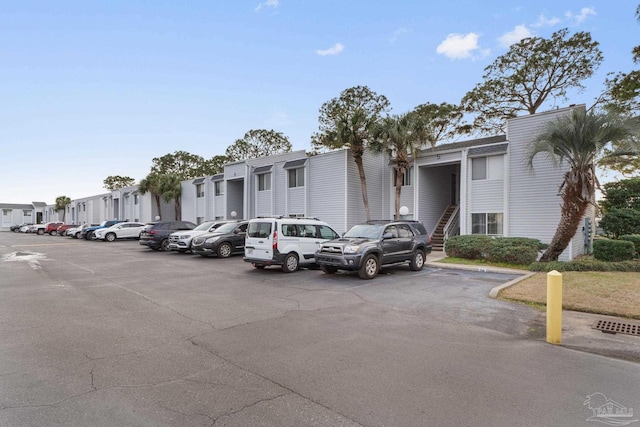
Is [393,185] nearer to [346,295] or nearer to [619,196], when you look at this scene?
[619,196]

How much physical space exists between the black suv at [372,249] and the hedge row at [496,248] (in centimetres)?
299

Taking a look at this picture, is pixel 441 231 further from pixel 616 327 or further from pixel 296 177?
pixel 616 327

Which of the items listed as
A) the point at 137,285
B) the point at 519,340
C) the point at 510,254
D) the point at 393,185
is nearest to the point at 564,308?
the point at 519,340

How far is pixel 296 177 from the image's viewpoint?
26312mm

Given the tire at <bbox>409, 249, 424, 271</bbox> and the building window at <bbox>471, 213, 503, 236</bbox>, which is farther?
the building window at <bbox>471, 213, 503, 236</bbox>

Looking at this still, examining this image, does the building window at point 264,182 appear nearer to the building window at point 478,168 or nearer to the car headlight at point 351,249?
the building window at point 478,168

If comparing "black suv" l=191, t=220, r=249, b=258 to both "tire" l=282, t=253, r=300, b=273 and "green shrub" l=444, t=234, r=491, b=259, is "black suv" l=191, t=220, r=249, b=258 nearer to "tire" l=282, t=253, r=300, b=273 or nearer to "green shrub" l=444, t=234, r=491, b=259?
"tire" l=282, t=253, r=300, b=273

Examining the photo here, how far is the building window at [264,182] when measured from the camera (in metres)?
28.8

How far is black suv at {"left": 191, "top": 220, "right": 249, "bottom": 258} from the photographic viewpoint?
54.5 feet

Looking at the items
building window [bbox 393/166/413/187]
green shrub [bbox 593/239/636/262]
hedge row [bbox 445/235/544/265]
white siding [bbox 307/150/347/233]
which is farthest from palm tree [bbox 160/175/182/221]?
A: green shrub [bbox 593/239/636/262]

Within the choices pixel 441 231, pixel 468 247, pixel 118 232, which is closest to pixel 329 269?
pixel 468 247

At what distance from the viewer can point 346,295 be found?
8.82 m

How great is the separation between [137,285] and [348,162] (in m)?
15.0

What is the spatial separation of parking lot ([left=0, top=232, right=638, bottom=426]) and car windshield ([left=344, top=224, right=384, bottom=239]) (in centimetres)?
312
